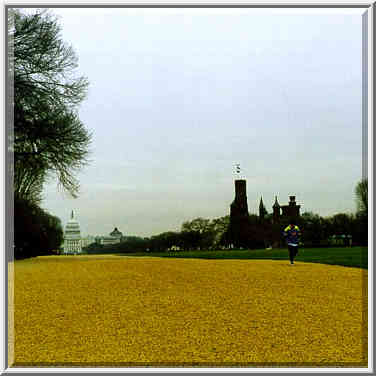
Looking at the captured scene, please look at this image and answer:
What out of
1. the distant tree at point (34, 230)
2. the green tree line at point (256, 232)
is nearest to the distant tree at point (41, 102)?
the distant tree at point (34, 230)

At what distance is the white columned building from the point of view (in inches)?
313

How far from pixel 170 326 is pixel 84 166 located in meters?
3.33

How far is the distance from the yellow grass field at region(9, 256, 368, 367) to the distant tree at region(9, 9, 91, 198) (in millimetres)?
1845

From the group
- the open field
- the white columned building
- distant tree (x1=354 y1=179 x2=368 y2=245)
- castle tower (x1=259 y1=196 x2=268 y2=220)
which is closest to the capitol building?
the white columned building

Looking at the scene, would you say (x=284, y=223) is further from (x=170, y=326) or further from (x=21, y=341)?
(x=21, y=341)

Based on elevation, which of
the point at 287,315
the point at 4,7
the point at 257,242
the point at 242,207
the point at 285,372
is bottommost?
the point at 285,372

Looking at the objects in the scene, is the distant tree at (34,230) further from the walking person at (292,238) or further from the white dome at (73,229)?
the walking person at (292,238)

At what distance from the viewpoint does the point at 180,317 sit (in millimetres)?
7055

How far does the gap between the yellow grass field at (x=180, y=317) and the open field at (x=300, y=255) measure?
1.12 ft

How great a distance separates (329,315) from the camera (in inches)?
284

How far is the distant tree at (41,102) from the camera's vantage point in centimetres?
805

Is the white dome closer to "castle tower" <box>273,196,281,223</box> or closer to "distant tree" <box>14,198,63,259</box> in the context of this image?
"distant tree" <box>14,198,63,259</box>

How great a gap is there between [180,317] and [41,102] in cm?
504

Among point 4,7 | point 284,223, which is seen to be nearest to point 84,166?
point 4,7
